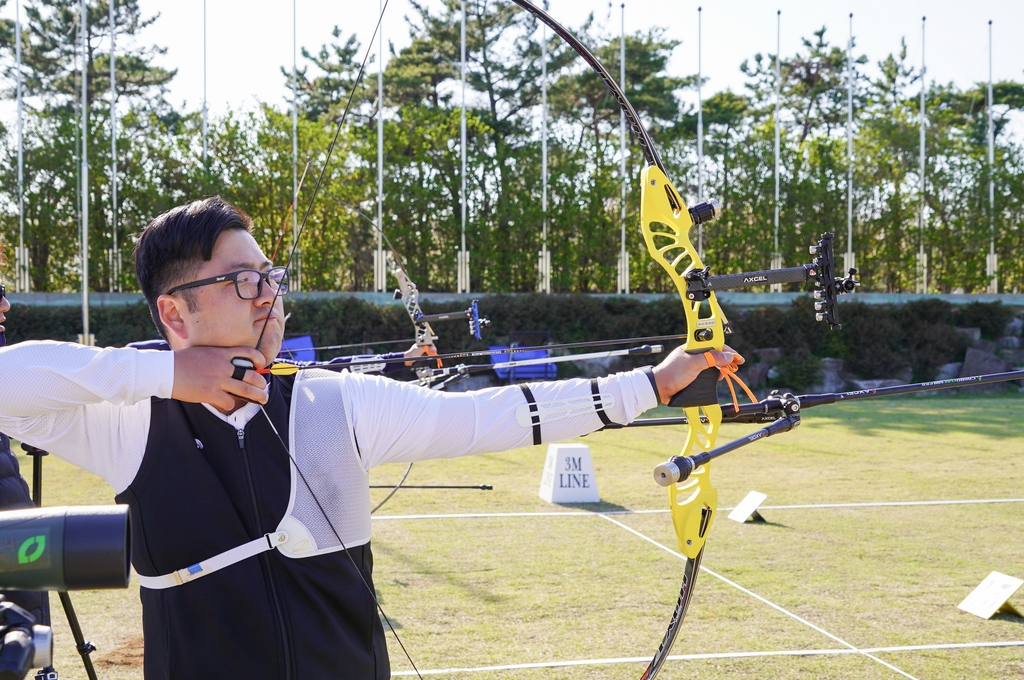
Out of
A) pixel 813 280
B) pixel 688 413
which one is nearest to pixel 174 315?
pixel 688 413

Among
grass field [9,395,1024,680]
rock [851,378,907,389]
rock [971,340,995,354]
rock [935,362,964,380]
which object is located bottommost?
rock [851,378,907,389]

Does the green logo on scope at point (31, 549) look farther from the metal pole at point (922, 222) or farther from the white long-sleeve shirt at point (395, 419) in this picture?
the metal pole at point (922, 222)

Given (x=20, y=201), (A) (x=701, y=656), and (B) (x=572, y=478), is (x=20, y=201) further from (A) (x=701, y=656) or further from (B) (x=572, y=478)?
(A) (x=701, y=656)

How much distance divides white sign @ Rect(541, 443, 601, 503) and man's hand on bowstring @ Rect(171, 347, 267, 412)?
5284 mm

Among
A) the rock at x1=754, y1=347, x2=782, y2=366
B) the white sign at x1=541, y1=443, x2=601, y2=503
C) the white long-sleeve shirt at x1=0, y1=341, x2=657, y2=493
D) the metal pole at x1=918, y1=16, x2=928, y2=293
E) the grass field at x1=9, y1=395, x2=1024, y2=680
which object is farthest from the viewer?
the metal pole at x1=918, y1=16, x2=928, y2=293

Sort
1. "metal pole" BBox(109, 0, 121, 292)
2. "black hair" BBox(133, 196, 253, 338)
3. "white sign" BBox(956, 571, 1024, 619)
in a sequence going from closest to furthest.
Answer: "black hair" BBox(133, 196, 253, 338)
"white sign" BBox(956, 571, 1024, 619)
"metal pole" BBox(109, 0, 121, 292)

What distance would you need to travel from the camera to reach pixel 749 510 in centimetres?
608

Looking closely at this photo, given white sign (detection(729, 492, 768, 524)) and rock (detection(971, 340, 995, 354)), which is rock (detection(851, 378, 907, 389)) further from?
white sign (detection(729, 492, 768, 524))

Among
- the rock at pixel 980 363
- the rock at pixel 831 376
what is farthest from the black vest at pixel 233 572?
the rock at pixel 980 363

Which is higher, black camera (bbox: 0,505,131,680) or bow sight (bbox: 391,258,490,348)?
bow sight (bbox: 391,258,490,348)

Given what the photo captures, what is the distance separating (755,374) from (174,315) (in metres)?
16.9

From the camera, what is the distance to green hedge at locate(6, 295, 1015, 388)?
1697 cm

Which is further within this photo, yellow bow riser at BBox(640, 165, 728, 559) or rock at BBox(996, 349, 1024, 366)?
rock at BBox(996, 349, 1024, 366)

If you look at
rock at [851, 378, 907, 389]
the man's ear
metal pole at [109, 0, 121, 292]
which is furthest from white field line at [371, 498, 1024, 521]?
metal pole at [109, 0, 121, 292]
